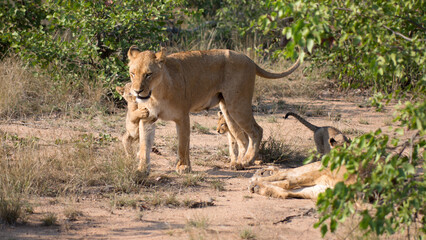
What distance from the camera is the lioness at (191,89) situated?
245 inches

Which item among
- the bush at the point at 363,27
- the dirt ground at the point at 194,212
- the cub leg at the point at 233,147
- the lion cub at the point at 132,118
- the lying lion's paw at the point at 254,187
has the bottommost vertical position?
the dirt ground at the point at 194,212

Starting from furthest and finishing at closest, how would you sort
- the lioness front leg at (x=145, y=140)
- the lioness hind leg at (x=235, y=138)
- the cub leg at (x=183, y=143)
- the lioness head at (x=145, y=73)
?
1. the lioness hind leg at (x=235, y=138)
2. the cub leg at (x=183, y=143)
3. the lioness front leg at (x=145, y=140)
4. the lioness head at (x=145, y=73)

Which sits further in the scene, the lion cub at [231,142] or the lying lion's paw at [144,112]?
the lion cub at [231,142]

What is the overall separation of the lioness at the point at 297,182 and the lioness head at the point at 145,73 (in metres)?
1.48

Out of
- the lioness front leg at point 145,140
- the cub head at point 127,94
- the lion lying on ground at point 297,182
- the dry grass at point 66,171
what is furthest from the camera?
the cub head at point 127,94

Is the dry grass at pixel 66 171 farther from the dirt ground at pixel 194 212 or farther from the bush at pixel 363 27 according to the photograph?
the bush at pixel 363 27

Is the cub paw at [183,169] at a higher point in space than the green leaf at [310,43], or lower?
lower

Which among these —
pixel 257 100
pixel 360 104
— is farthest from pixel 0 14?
pixel 360 104

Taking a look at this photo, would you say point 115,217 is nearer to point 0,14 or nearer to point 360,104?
point 0,14

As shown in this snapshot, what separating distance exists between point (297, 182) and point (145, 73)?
1947 mm

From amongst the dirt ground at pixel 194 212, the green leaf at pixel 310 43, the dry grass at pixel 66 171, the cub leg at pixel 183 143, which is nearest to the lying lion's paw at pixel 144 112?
the cub leg at pixel 183 143

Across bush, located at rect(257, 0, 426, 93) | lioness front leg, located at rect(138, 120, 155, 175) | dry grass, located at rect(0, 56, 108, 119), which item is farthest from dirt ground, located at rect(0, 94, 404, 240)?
bush, located at rect(257, 0, 426, 93)

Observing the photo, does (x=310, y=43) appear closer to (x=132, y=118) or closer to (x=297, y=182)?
(x=297, y=182)

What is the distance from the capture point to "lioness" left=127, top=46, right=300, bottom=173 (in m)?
6.22
